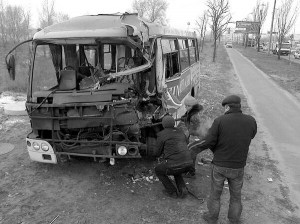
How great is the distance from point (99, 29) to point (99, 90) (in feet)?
3.70

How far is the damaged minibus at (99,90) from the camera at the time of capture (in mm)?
4773

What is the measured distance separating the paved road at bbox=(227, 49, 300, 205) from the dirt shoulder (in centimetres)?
34

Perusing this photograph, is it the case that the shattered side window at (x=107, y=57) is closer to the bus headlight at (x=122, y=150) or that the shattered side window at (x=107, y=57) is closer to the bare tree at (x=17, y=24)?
the bus headlight at (x=122, y=150)

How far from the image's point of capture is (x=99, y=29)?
16.6 ft

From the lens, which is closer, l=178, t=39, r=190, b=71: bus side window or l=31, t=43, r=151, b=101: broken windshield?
l=31, t=43, r=151, b=101: broken windshield

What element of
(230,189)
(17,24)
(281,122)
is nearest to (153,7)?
(17,24)

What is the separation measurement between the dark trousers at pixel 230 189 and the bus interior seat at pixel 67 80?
10.7 feet

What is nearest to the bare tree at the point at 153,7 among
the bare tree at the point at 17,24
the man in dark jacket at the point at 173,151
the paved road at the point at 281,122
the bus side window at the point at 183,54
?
the bare tree at the point at 17,24

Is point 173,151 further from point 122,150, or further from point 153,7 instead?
point 153,7

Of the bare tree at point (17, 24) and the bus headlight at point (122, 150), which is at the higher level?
the bare tree at point (17, 24)

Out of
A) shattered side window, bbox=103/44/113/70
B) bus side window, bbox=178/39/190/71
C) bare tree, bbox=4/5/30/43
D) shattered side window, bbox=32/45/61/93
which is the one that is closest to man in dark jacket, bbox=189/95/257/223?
shattered side window, bbox=103/44/113/70

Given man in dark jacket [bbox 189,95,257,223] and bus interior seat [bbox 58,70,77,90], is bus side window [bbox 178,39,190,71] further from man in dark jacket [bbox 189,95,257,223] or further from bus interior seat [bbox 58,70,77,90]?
man in dark jacket [bbox 189,95,257,223]

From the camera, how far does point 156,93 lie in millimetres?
5285

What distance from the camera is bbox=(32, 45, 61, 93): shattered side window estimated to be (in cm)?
537
